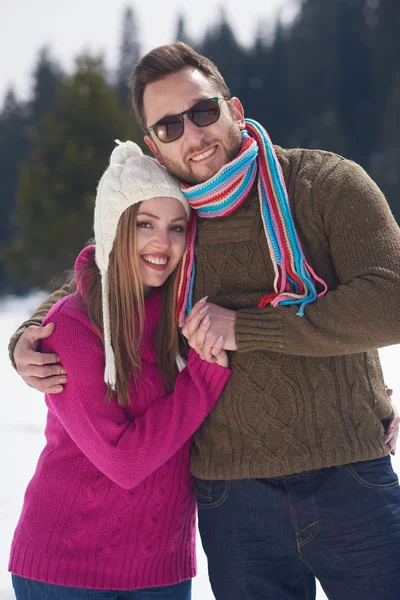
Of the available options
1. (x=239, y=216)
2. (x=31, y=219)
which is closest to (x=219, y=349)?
(x=239, y=216)

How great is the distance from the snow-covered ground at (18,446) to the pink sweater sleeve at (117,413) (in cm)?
148

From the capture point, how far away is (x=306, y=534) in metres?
2.29

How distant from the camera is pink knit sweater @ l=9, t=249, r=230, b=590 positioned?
2.36 meters

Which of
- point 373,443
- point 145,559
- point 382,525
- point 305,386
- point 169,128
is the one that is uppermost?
point 169,128

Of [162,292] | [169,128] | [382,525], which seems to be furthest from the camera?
[162,292]

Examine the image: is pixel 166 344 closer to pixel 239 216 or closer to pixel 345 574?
pixel 239 216

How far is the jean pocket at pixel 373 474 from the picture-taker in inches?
88.4

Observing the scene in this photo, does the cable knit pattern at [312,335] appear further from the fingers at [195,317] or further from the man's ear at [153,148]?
the man's ear at [153,148]

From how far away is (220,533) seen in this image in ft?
7.98

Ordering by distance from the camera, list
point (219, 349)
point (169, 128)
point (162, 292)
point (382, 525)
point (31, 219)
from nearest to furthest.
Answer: point (382, 525), point (219, 349), point (169, 128), point (162, 292), point (31, 219)

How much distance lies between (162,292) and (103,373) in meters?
0.43

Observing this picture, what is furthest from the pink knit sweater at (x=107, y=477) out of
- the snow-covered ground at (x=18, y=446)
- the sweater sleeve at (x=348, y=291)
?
the snow-covered ground at (x=18, y=446)

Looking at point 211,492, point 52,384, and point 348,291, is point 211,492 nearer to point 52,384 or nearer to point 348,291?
point 52,384

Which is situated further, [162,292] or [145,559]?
[162,292]
